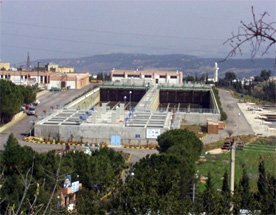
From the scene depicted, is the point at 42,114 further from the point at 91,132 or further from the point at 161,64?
the point at 161,64

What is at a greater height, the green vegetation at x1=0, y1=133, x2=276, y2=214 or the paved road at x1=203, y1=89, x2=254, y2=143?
the green vegetation at x1=0, y1=133, x2=276, y2=214

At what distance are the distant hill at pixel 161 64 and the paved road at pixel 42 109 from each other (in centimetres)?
2430

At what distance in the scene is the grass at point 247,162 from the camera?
8.12 metres

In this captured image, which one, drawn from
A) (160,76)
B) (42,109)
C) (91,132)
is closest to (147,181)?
(91,132)

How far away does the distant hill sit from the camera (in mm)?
48312

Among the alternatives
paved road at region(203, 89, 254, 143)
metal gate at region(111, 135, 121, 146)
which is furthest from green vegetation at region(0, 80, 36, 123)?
paved road at region(203, 89, 254, 143)

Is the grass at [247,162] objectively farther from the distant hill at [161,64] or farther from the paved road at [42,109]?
the distant hill at [161,64]

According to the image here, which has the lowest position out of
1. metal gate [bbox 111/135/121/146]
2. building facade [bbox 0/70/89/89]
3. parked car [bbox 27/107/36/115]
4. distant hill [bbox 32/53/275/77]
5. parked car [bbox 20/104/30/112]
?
metal gate [bbox 111/135/121/146]

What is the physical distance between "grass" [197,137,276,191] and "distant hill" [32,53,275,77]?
32900 millimetres

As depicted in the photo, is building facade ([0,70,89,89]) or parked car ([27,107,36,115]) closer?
parked car ([27,107,36,115])

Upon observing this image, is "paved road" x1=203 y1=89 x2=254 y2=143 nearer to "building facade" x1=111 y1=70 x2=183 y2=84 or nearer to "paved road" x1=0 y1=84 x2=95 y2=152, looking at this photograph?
"paved road" x1=0 y1=84 x2=95 y2=152

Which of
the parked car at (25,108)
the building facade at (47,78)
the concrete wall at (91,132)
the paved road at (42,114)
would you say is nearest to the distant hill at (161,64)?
the building facade at (47,78)

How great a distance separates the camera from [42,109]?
15.8 metres

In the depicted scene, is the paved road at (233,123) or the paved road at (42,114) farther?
the paved road at (233,123)
